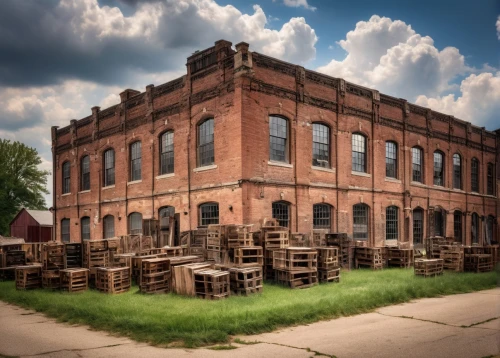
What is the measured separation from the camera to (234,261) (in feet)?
49.8

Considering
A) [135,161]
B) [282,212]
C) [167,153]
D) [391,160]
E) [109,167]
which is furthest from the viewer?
[109,167]

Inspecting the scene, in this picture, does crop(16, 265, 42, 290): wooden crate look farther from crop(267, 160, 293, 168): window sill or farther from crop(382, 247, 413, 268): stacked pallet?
crop(382, 247, 413, 268): stacked pallet

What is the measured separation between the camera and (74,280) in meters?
14.7

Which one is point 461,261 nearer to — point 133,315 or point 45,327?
point 133,315

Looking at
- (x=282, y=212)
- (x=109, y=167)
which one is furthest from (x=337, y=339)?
(x=109, y=167)

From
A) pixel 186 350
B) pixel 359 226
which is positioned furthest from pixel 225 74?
pixel 186 350

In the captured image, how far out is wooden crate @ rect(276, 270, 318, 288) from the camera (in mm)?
14703

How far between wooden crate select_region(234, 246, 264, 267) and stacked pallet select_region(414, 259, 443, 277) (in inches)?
248

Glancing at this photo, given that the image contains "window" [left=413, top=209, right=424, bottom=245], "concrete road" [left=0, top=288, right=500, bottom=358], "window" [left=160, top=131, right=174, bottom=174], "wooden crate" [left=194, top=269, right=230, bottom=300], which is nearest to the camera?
"concrete road" [left=0, top=288, right=500, bottom=358]

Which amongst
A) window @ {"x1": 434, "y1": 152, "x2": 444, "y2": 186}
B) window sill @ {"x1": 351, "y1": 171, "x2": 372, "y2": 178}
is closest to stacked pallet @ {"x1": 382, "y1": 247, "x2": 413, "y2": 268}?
window sill @ {"x1": 351, "y1": 171, "x2": 372, "y2": 178}

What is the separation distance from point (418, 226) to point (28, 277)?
22637 mm

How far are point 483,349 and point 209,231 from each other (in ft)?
33.7

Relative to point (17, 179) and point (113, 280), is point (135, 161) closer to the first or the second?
point (113, 280)

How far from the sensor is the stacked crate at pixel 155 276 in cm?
1362
